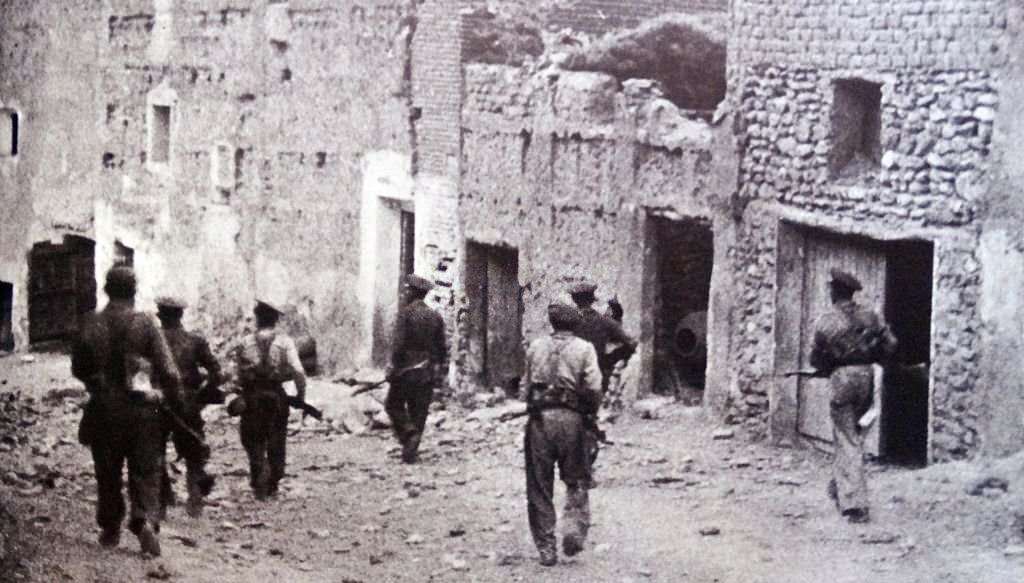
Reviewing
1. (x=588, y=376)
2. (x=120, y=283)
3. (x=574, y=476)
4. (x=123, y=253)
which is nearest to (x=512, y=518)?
(x=574, y=476)

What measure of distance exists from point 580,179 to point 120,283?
19.4 feet

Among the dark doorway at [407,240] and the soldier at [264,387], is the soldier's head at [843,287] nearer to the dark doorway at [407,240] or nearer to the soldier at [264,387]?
the soldier at [264,387]

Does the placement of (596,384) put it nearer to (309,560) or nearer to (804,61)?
(309,560)

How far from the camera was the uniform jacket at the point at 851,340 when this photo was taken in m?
10.1

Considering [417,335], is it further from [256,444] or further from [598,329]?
[598,329]

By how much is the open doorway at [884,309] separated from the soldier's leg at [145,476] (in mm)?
5361

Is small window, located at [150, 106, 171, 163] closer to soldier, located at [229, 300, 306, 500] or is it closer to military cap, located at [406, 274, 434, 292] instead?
military cap, located at [406, 274, 434, 292]

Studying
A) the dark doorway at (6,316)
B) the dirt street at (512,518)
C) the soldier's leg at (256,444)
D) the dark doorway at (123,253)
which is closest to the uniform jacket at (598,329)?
the dirt street at (512,518)

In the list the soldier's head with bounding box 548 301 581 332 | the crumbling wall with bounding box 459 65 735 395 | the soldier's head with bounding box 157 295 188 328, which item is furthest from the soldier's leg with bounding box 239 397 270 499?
the crumbling wall with bounding box 459 65 735 395

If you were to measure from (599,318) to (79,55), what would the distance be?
35.1 ft

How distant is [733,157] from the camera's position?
12797mm

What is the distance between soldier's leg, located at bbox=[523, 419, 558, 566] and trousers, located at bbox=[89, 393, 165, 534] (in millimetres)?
2171

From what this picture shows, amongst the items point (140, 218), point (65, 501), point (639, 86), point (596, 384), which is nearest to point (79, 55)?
point (140, 218)

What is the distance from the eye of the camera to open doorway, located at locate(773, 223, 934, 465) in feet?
38.9
